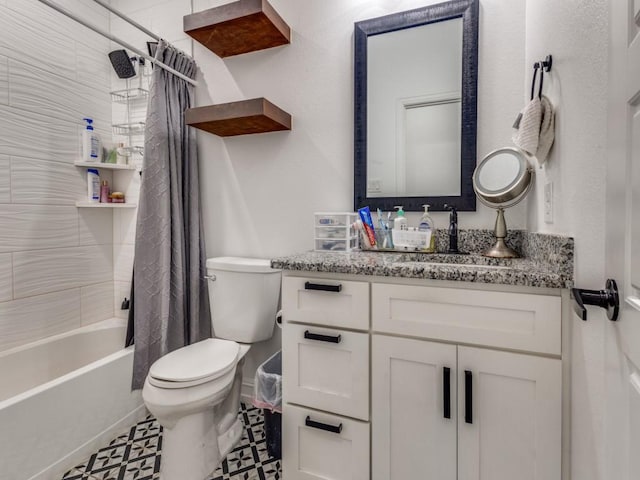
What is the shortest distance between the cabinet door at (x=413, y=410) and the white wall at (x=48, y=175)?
200cm

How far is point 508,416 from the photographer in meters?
0.97

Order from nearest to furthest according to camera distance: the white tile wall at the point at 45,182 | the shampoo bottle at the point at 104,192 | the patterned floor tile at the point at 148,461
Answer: the patterned floor tile at the point at 148,461 < the white tile wall at the point at 45,182 < the shampoo bottle at the point at 104,192

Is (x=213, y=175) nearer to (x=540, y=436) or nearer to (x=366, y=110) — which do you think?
(x=366, y=110)

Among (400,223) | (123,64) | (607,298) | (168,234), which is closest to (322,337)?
(400,223)

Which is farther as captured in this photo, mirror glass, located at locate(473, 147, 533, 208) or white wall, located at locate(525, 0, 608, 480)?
mirror glass, located at locate(473, 147, 533, 208)

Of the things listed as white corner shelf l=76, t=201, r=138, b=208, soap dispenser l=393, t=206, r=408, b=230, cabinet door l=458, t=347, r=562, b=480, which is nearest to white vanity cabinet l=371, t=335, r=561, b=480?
cabinet door l=458, t=347, r=562, b=480

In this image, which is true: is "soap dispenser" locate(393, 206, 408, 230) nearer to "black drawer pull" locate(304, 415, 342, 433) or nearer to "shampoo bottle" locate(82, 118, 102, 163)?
"black drawer pull" locate(304, 415, 342, 433)

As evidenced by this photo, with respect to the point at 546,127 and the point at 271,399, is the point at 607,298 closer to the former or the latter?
the point at 546,127

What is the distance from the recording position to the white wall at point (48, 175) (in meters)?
1.78

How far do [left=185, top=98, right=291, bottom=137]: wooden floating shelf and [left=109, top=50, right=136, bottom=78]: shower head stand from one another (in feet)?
2.89

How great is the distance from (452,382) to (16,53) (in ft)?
8.67

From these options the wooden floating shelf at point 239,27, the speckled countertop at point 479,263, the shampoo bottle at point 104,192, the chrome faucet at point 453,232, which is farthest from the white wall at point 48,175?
the chrome faucet at point 453,232

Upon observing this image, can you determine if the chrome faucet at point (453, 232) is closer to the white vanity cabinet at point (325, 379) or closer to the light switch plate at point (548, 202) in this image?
the light switch plate at point (548, 202)

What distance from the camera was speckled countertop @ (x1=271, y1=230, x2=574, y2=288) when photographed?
3.01ft
